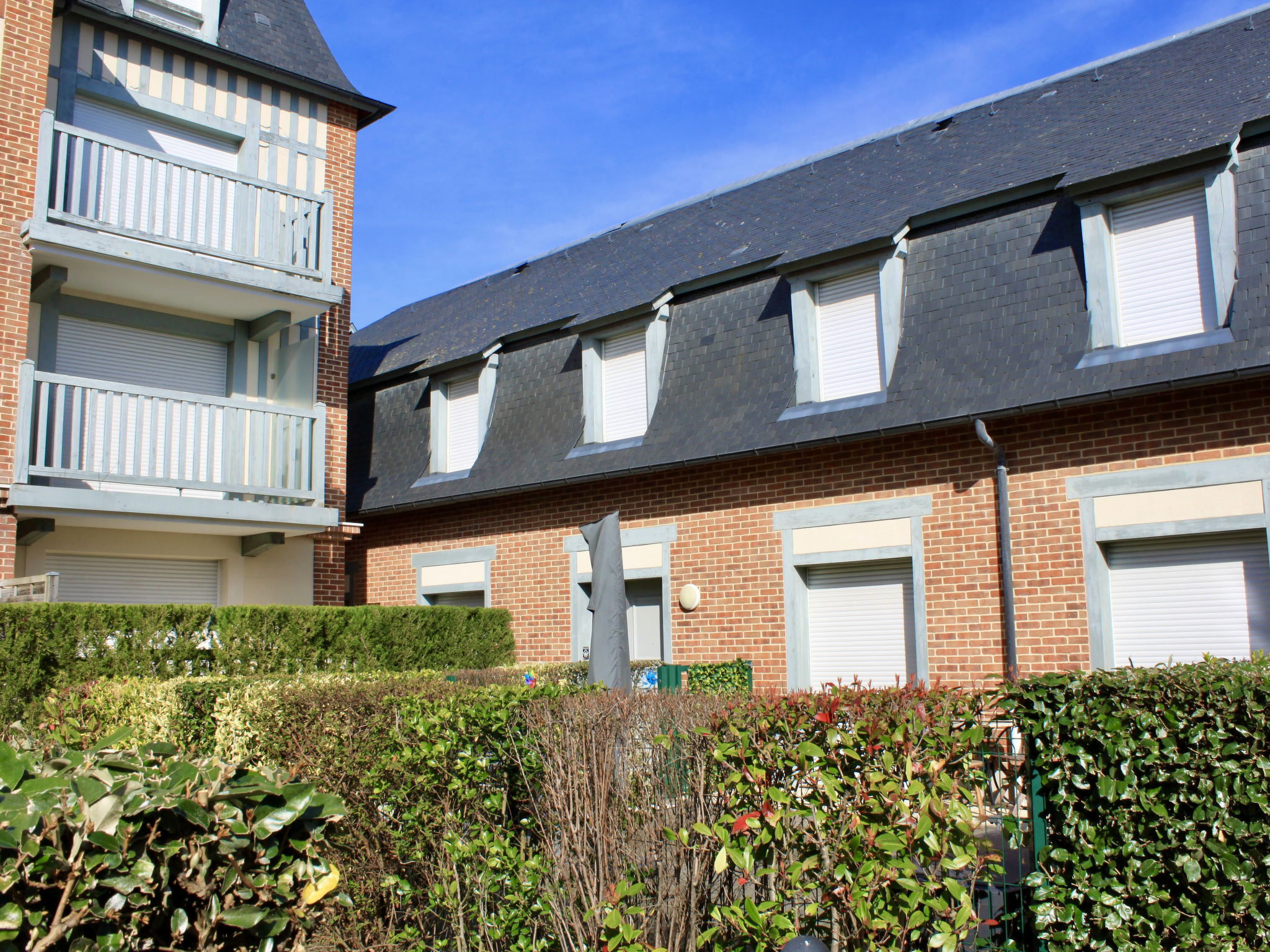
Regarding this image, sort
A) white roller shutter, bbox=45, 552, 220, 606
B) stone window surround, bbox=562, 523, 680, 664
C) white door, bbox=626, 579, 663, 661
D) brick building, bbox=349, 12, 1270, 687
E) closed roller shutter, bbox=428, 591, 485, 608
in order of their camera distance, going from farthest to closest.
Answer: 1. closed roller shutter, bbox=428, 591, 485, 608
2. white door, bbox=626, 579, 663, 661
3. stone window surround, bbox=562, 523, 680, 664
4. white roller shutter, bbox=45, 552, 220, 606
5. brick building, bbox=349, 12, 1270, 687

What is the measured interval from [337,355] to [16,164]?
4288 mm

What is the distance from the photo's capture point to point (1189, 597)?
850cm

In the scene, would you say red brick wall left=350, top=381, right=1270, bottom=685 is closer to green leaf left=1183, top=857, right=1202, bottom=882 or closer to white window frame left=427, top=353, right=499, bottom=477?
white window frame left=427, top=353, right=499, bottom=477

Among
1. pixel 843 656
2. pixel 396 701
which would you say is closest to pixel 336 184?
pixel 843 656

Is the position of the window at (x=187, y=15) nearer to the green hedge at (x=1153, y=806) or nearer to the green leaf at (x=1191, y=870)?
the green hedge at (x=1153, y=806)

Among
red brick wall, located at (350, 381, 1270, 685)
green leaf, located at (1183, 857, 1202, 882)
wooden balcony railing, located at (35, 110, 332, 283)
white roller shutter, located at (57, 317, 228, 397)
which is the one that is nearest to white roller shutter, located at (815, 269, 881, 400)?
red brick wall, located at (350, 381, 1270, 685)

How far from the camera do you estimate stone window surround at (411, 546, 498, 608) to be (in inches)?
549

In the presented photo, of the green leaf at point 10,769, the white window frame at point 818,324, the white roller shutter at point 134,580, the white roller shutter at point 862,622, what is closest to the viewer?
the green leaf at point 10,769

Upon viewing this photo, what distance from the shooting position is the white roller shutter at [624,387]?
1276cm

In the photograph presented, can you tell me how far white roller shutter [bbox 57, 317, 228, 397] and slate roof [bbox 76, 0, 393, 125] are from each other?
3.75 m

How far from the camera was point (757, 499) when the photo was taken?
11141mm

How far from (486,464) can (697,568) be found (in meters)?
3.85

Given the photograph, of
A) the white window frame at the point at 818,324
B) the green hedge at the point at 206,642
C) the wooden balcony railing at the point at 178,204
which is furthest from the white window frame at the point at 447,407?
the white window frame at the point at 818,324

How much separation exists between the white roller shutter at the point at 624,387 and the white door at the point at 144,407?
4633 mm
